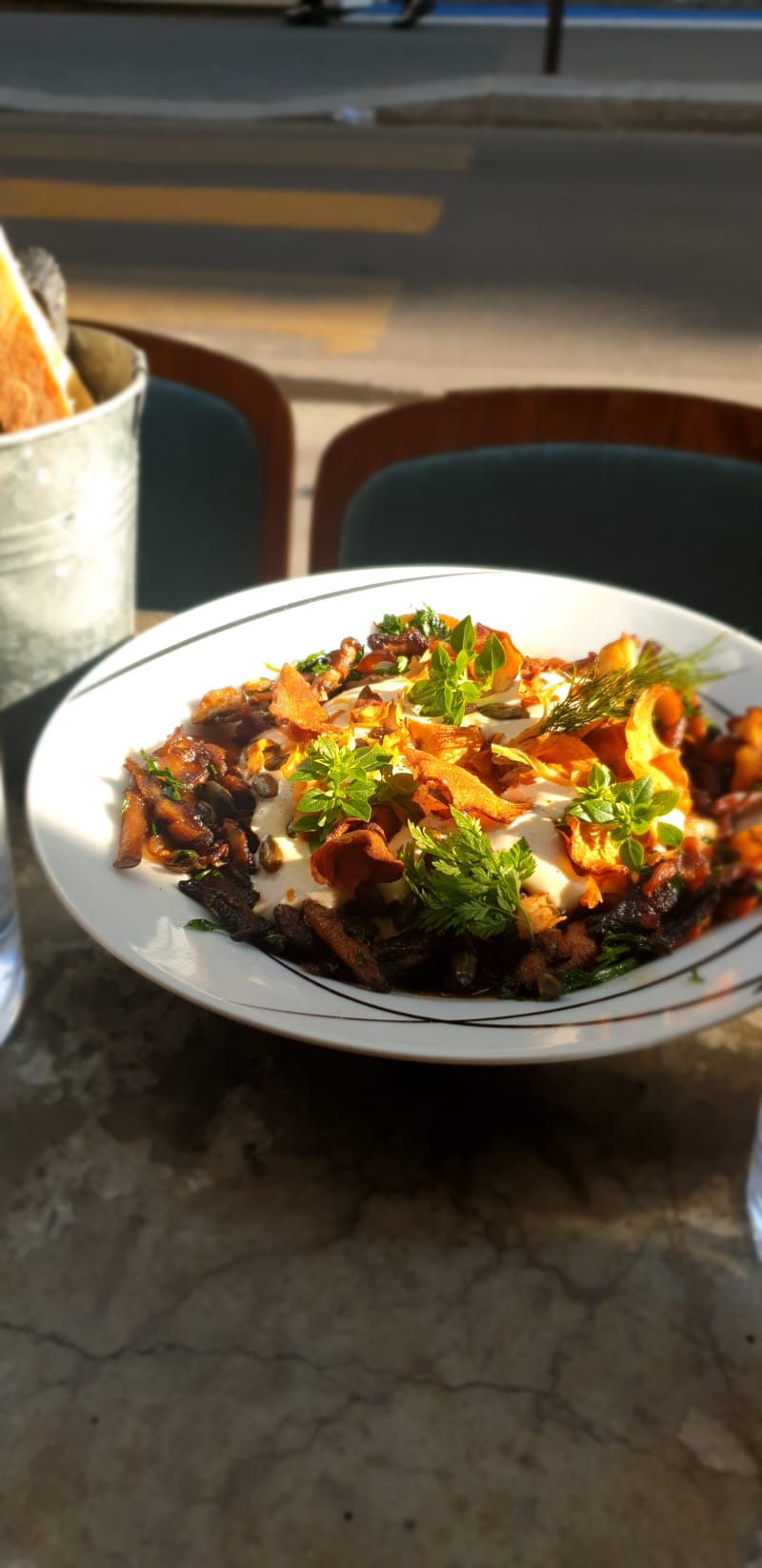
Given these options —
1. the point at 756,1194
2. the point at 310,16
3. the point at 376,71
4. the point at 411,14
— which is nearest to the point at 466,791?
the point at 756,1194

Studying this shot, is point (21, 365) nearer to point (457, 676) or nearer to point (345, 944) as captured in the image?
point (457, 676)

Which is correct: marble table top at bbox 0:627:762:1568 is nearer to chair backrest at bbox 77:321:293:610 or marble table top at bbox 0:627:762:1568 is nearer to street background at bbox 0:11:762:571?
chair backrest at bbox 77:321:293:610

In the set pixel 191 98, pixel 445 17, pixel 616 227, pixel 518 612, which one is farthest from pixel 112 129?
pixel 518 612

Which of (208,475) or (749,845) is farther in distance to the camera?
(208,475)

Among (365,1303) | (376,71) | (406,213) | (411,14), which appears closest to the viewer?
(365,1303)

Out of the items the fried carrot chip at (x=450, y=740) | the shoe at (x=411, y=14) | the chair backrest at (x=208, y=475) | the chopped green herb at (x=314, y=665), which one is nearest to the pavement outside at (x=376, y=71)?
the shoe at (x=411, y=14)

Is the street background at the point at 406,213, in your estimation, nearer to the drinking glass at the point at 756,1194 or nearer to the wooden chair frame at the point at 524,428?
the wooden chair frame at the point at 524,428
